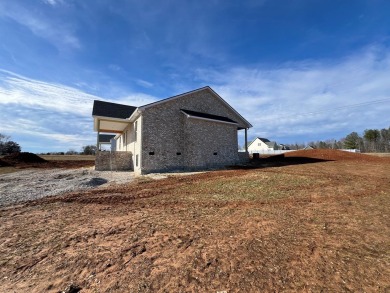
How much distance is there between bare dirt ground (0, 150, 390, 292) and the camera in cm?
280

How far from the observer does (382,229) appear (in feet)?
14.0

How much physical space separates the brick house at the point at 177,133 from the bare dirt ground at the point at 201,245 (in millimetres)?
8836

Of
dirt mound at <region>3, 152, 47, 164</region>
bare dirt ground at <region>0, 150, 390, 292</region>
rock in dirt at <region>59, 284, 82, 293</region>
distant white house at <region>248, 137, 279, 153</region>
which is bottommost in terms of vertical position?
rock in dirt at <region>59, 284, 82, 293</region>

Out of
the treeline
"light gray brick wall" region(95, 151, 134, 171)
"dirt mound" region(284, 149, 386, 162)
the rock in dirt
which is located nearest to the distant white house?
the treeline

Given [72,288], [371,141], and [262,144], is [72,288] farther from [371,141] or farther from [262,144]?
[371,141]

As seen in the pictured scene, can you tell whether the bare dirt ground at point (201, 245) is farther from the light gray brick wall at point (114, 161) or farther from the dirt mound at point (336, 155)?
the dirt mound at point (336, 155)

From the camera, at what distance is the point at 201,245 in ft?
12.4

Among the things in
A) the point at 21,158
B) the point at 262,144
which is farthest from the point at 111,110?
the point at 262,144

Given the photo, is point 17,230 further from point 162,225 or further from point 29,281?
point 162,225

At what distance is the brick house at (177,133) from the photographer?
50.8 feet

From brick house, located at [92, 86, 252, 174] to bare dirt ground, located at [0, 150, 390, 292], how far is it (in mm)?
8836

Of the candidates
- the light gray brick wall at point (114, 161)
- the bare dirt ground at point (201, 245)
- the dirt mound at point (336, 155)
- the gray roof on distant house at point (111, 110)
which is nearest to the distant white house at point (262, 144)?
the dirt mound at point (336, 155)

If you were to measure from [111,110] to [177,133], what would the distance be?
7307 millimetres

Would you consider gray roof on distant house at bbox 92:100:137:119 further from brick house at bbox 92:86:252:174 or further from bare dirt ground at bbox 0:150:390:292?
bare dirt ground at bbox 0:150:390:292
